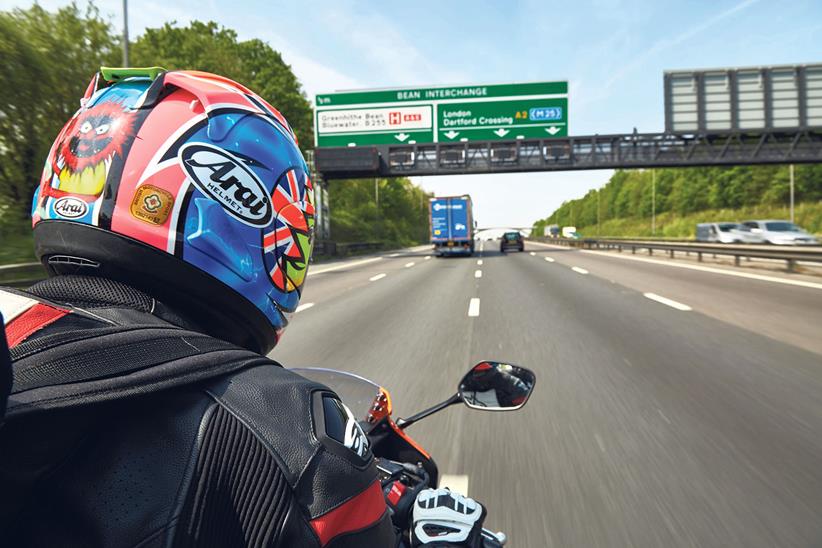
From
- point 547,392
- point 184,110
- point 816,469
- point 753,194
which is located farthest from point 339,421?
point 753,194

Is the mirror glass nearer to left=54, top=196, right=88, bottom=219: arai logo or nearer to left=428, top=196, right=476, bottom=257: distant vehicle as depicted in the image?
left=54, top=196, right=88, bottom=219: arai logo

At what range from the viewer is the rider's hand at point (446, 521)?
1.21 metres

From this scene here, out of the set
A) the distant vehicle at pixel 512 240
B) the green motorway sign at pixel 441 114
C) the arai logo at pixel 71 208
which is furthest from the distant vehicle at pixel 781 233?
the arai logo at pixel 71 208

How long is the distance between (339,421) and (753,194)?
80712 millimetres

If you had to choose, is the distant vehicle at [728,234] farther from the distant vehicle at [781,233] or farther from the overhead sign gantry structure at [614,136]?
the overhead sign gantry structure at [614,136]

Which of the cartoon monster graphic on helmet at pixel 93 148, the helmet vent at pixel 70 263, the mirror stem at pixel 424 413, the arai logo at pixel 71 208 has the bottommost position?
the mirror stem at pixel 424 413

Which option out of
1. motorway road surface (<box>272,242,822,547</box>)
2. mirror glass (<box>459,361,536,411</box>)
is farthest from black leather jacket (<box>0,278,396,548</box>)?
motorway road surface (<box>272,242,822,547</box>)

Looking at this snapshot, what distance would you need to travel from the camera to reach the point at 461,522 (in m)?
1.24

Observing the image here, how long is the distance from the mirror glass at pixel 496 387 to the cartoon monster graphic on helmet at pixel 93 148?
1336mm

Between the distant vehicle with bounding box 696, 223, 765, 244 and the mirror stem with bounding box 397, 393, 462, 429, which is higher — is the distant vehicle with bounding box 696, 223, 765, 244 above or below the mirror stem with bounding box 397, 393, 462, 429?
above

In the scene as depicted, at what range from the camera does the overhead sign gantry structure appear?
28.8 meters

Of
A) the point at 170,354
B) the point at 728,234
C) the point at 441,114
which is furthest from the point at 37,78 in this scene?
the point at 728,234

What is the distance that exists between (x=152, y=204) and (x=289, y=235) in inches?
14.4

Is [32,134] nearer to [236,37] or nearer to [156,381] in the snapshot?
[156,381]
